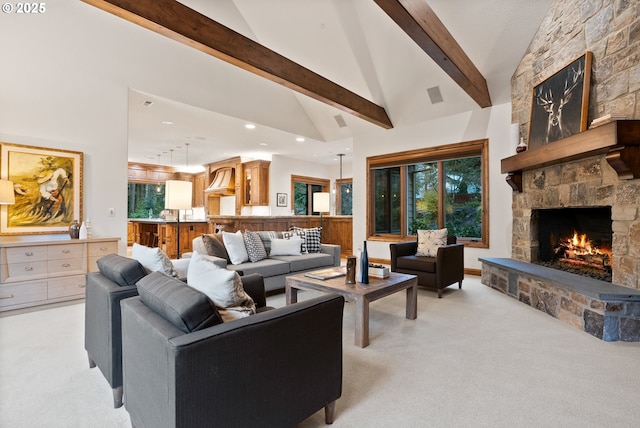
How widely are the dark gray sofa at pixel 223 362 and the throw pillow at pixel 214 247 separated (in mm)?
2348

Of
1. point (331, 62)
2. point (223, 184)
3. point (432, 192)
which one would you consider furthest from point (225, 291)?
point (223, 184)

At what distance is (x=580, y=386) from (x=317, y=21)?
5095 mm

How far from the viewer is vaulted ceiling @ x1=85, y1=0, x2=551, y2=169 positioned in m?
3.24

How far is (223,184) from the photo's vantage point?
886cm

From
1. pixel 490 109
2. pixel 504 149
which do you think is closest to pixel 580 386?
pixel 504 149

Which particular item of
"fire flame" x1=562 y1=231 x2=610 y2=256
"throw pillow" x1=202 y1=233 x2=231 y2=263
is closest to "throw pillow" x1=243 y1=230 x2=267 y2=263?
"throw pillow" x1=202 y1=233 x2=231 y2=263

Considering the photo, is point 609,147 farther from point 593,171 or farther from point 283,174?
point 283,174

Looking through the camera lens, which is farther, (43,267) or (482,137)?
(482,137)

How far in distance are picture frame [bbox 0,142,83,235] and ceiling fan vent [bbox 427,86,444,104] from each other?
203 inches

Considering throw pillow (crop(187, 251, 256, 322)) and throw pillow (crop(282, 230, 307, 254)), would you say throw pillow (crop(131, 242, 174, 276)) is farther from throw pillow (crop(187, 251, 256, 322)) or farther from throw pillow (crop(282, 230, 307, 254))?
throw pillow (crop(282, 230, 307, 254))

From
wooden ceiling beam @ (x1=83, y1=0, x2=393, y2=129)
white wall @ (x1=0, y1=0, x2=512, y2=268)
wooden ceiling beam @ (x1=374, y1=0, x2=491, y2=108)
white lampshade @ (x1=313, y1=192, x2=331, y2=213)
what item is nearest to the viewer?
wooden ceiling beam @ (x1=83, y1=0, x2=393, y2=129)

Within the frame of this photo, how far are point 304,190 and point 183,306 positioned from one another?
26.8 feet

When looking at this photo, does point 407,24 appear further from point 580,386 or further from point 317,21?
point 580,386

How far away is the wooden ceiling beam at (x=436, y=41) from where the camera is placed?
2729 millimetres
